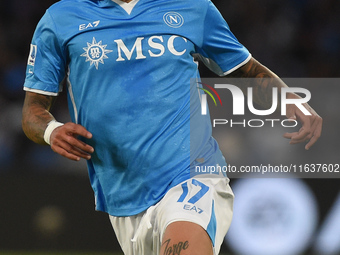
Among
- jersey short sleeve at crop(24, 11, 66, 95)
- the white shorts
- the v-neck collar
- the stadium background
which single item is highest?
the v-neck collar

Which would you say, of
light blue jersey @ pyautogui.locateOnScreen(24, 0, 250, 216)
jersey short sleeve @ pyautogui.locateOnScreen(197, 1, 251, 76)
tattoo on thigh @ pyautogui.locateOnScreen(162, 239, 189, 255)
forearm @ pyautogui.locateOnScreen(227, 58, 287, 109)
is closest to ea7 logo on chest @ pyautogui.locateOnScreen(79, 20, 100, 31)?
light blue jersey @ pyautogui.locateOnScreen(24, 0, 250, 216)

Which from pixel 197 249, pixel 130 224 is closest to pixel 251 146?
pixel 130 224

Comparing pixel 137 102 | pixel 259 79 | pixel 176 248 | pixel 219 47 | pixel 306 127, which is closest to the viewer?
pixel 176 248

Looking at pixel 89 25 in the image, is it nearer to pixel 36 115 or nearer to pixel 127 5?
pixel 127 5

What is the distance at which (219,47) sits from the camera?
3.57 meters

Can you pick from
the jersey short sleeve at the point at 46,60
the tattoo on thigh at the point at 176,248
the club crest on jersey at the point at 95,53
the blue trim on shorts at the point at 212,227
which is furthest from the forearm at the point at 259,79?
the tattoo on thigh at the point at 176,248

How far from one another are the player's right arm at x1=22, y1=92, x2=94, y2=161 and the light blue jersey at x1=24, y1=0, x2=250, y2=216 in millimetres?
79

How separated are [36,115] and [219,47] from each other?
113 centimetres

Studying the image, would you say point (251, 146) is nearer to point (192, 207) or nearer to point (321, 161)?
point (321, 161)

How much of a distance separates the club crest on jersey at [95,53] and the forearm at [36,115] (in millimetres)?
362

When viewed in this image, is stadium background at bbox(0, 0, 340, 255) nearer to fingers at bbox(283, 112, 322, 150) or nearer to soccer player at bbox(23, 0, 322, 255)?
fingers at bbox(283, 112, 322, 150)

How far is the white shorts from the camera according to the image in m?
2.97

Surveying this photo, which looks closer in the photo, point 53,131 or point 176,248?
point 176,248

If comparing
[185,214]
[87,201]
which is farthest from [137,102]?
[87,201]
